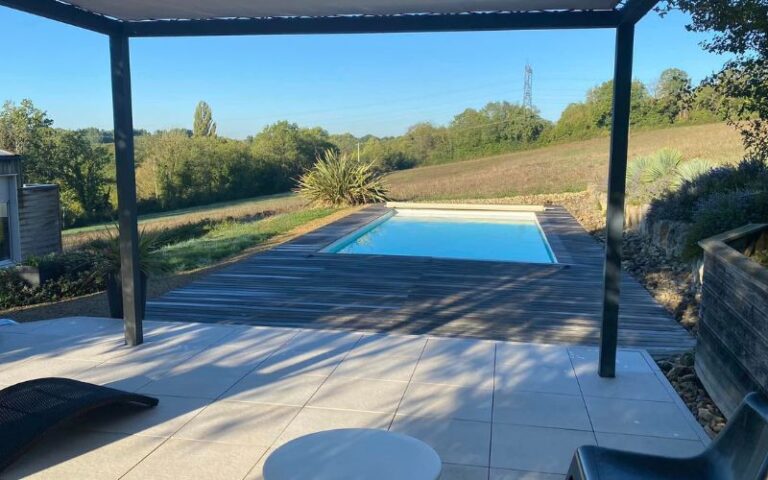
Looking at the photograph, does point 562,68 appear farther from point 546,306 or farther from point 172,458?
point 172,458

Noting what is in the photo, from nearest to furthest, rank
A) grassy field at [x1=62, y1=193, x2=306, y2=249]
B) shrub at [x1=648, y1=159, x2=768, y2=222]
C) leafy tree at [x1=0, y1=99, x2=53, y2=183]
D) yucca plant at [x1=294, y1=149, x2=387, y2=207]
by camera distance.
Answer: shrub at [x1=648, y1=159, x2=768, y2=222]
yucca plant at [x1=294, y1=149, x2=387, y2=207]
grassy field at [x1=62, y1=193, x2=306, y2=249]
leafy tree at [x1=0, y1=99, x2=53, y2=183]

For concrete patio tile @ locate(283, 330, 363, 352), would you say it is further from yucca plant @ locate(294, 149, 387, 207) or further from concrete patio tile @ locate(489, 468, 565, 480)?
yucca plant @ locate(294, 149, 387, 207)

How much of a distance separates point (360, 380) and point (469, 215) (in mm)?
11976

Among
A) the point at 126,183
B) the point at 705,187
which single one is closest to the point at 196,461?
the point at 126,183

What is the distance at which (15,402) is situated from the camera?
296 centimetres

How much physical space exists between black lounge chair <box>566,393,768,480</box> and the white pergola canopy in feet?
7.94

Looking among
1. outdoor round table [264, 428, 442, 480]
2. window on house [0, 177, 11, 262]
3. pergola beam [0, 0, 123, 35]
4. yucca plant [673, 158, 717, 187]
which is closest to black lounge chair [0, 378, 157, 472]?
outdoor round table [264, 428, 442, 480]

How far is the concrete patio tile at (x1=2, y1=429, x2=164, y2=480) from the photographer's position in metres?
2.62

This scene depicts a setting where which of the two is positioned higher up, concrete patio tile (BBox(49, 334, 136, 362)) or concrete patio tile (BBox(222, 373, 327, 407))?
concrete patio tile (BBox(49, 334, 136, 362))

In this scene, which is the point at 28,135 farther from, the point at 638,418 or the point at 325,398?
the point at 638,418

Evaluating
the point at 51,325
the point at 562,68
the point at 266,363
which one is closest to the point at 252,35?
the point at 266,363

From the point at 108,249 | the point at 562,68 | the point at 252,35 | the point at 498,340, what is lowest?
the point at 498,340

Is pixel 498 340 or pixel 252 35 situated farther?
pixel 498 340

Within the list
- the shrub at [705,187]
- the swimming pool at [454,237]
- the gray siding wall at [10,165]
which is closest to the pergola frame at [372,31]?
the shrub at [705,187]
